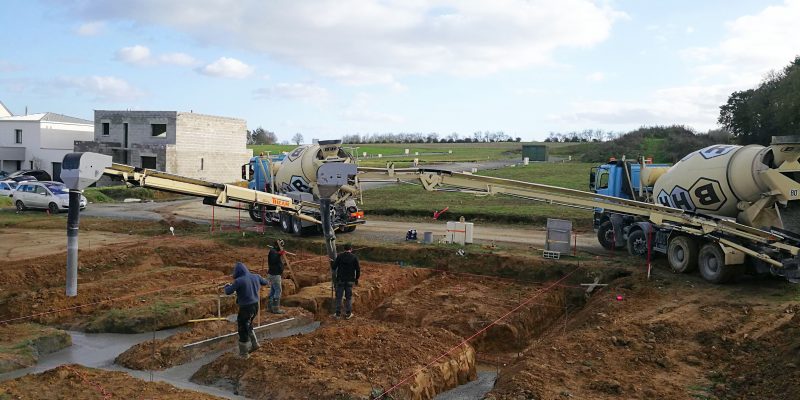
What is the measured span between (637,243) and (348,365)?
12.2 metres

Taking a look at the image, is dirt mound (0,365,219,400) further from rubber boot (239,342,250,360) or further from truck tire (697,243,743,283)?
truck tire (697,243,743,283)

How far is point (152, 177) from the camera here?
53.8ft

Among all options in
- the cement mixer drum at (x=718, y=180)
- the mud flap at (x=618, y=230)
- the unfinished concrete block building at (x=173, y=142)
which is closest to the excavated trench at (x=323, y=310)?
the mud flap at (x=618, y=230)

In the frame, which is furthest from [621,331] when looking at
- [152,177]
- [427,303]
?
[152,177]

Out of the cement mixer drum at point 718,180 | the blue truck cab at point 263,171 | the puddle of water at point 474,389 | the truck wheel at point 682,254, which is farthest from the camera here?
the blue truck cab at point 263,171

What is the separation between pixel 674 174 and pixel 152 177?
14.3 meters

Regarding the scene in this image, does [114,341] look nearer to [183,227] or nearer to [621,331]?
[621,331]

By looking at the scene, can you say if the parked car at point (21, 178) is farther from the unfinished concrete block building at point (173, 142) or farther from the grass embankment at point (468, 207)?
the grass embankment at point (468, 207)

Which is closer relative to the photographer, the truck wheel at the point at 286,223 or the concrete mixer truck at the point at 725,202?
the concrete mixer truck at the point at 725,202

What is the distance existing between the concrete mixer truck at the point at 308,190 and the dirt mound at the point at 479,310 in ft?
19.3

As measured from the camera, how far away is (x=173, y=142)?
47.7 m

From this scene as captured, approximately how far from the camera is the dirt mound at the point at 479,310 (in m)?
14.3

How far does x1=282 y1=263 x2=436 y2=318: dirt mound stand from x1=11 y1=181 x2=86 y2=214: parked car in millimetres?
19335

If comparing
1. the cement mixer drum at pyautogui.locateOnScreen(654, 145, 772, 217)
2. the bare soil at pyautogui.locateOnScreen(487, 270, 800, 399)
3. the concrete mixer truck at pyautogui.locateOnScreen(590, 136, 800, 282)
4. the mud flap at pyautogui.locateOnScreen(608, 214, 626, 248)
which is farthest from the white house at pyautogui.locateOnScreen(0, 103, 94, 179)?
the bare soil at pyautogui.locateOnScreen(487, 270, 800, 399)
